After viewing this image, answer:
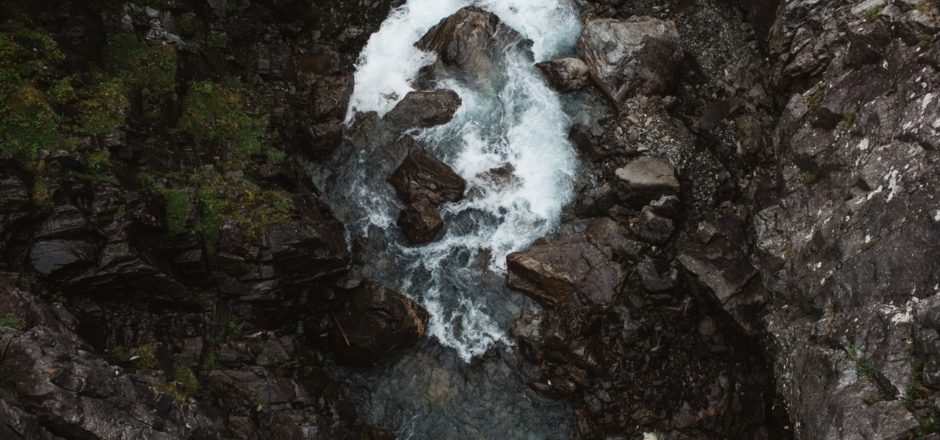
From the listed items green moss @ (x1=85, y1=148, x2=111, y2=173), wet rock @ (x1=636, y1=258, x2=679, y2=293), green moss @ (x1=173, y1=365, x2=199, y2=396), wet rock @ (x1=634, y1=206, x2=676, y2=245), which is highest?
wet rock @ (x1=634, y1=206, x2=676, y2=245)

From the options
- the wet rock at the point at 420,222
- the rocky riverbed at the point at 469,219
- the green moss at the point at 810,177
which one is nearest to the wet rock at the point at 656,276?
the rocky riverbed at the point at 469,219

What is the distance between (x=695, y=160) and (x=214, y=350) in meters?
14.8

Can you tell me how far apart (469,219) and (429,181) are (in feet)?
5.76

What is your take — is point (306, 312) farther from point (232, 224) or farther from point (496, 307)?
point (496, 307)

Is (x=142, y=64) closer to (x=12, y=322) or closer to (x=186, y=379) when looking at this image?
(x=12, y=322)

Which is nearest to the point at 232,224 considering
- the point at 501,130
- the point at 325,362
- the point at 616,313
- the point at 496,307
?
the point at 325,362

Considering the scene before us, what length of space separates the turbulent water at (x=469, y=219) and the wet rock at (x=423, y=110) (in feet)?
1.07

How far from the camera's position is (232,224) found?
16.3 m

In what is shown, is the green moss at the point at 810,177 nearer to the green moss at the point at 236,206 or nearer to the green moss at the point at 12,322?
the green moss at the point at 236,206

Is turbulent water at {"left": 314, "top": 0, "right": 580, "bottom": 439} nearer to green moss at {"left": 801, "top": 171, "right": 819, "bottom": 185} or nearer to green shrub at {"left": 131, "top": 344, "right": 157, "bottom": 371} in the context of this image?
green shrub at {"left": 131, "top": 344, "right": 157, "bottom": 371}

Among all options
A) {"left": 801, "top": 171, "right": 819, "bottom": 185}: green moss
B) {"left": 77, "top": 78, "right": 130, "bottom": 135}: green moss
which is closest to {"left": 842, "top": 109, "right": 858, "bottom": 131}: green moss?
{"left": 801, "top": 171, "right": 819, "bottom": 185}: green moss

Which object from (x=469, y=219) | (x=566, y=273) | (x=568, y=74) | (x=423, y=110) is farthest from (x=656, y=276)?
(x=423, y=110)

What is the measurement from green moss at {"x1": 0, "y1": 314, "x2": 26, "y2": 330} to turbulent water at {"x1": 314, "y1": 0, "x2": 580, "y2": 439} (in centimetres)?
820

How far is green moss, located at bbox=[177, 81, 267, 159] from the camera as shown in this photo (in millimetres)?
18188
